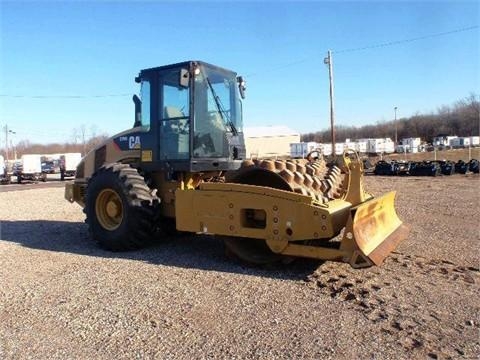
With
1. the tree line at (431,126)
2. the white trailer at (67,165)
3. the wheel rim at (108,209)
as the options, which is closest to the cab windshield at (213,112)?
the wheel rim at (108,209)

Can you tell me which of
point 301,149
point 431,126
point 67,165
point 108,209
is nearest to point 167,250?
point 108,209

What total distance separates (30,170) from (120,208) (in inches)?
1229

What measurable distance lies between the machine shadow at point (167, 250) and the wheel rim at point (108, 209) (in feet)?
1.52

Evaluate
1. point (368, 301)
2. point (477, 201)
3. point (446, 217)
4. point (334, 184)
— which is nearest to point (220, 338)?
point (368, 301)

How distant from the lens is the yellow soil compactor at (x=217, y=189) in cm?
561

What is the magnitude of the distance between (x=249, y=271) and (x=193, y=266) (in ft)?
2.66

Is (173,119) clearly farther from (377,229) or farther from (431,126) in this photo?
(431,126)

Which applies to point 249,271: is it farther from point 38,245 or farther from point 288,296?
point 38,245

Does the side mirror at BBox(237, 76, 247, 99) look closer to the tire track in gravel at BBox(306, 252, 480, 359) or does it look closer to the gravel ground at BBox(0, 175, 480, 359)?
the gravel ground at BBox(0, 175, 480, 359)

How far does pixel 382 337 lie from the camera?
3869 millimetres

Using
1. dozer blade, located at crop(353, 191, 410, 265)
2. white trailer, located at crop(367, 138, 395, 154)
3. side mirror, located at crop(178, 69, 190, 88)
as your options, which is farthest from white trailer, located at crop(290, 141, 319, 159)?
side mirror, located at crop(178, 69, 190, 88)

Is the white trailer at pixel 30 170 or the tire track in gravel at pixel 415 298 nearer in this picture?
the tire track in gravel at pixel 415 298

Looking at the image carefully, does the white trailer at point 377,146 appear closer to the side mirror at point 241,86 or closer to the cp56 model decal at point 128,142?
the side mirror at point 241,86

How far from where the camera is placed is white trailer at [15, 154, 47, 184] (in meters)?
35.1
